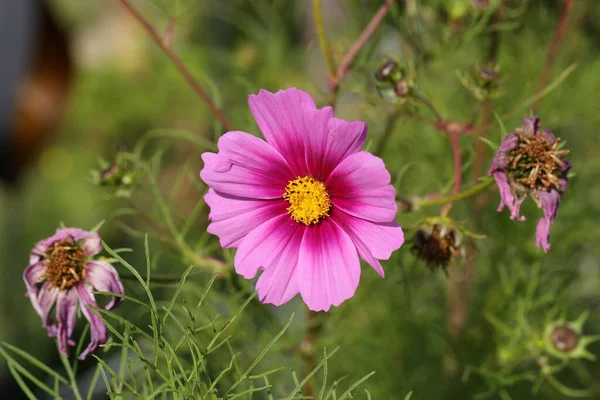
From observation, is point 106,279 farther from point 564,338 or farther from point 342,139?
point 564,338

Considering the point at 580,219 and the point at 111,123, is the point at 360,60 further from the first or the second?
the point at 111,123

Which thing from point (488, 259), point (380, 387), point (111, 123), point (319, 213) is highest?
point (319, 213)

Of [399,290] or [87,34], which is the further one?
[87,34]

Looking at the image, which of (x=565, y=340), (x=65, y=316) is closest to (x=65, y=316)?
(x=65, y=316)

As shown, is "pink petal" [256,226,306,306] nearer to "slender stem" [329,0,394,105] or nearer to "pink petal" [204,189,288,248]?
"pink petal" [204,189,288,248]

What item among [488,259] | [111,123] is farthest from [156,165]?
[111,123]

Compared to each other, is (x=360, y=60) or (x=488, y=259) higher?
(x=360, y=60)

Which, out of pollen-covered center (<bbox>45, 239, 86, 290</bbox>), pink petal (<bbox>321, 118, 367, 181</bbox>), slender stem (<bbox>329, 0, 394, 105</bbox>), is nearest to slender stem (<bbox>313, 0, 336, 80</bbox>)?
slender stem (<bbox>329, 0, 394, 105</bbox>)
